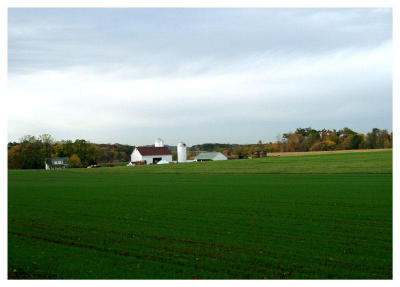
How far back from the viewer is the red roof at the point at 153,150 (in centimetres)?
12594

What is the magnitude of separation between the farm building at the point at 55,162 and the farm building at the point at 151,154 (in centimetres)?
2103

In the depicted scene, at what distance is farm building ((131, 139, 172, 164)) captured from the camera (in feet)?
409

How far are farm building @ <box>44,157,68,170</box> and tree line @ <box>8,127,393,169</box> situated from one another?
7.13 ft

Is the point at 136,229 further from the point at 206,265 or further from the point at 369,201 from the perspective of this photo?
the point at 369,201

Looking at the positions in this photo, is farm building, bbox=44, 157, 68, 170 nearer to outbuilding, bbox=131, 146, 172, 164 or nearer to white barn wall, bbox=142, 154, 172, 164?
outbuilding, bbox=131, 146, 172, 164

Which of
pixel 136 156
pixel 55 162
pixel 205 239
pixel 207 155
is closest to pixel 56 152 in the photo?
pixel 55 162

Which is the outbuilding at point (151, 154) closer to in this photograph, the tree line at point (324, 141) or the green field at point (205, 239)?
the tree line at point (324, 141)

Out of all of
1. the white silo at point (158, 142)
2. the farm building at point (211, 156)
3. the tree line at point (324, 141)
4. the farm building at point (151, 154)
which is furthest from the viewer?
the farm building at point (211, 156)

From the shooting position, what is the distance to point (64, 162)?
117125 mm

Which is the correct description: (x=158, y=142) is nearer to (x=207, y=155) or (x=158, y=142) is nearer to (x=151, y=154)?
(x=151, y=154)

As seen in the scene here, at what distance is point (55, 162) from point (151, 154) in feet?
92.3

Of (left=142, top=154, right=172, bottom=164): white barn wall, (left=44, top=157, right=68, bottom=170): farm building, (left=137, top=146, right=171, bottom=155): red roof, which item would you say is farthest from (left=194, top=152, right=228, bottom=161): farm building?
(left=44, top=157, right=68, bottom=170): farm building

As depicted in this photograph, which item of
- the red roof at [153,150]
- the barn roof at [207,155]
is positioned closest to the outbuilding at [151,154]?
the red roof at [153,150]

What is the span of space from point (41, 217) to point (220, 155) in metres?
115
